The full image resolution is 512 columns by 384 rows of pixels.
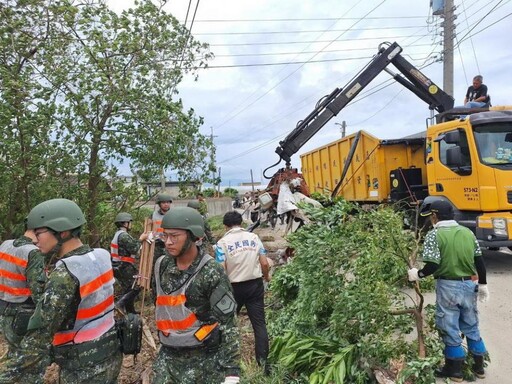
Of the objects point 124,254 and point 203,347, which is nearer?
point 203,347

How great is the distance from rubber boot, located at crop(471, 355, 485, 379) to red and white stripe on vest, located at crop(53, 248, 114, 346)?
3.21 meters

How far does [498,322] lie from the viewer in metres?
5.04

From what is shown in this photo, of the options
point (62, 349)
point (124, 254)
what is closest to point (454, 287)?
point (62, 349)

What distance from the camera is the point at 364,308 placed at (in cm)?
361

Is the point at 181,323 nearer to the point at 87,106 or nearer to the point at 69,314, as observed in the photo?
the point at 69,314

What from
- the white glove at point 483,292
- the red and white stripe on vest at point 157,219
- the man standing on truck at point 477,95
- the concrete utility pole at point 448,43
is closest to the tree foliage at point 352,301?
the white glove at point 483,292

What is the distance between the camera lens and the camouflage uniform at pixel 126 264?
19.7 ft

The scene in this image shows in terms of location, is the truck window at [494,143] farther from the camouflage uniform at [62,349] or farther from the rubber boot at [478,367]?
the camouflage uniform at [62,349]

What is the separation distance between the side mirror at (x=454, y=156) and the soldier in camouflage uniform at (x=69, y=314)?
6524mm

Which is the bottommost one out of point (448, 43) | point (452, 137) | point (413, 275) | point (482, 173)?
point (413, 275)

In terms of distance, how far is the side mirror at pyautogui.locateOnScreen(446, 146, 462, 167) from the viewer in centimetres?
719

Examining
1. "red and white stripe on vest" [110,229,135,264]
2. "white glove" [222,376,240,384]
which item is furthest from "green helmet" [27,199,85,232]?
"red and white stripe on vest" [110,229,135,264]

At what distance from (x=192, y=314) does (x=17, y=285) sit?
1.91 meters

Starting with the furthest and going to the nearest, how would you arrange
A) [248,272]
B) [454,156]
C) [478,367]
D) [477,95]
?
[477,95] < [454,156] < [248,272] < [478,367]
